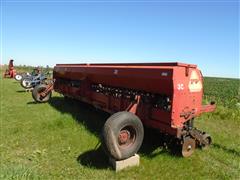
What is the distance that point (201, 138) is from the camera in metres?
6.14

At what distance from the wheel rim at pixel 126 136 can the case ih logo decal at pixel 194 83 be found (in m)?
1.37

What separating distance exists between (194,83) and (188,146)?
1.23m

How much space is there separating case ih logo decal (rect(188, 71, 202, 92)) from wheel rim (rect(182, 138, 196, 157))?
3.21 ft

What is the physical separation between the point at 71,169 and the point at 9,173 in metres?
1.05

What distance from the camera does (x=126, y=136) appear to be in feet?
17.5

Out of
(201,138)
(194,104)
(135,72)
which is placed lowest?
(201,138)

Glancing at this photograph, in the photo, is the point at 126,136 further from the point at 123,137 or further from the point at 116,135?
the point at 116,135

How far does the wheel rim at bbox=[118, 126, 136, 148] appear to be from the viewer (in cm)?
527

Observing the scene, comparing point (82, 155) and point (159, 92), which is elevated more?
point (159, 92)

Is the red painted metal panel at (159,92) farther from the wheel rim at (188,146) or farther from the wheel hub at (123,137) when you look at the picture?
the wheel hub at (123,137)

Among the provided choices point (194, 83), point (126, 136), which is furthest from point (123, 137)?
point (194, 83)

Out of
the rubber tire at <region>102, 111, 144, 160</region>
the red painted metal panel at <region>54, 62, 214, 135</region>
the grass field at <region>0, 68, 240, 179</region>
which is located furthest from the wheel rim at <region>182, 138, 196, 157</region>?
the rubber tire at <region>102, 111, 144, 160</region>

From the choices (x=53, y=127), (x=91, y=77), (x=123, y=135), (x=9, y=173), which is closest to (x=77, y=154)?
(x=123, y=135)

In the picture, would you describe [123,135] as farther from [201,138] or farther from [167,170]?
[201,138]
